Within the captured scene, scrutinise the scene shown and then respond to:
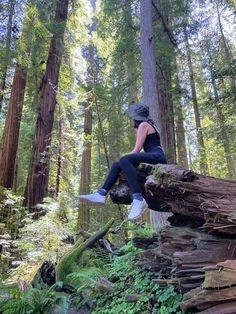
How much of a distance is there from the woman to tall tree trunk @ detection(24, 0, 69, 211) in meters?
6.35

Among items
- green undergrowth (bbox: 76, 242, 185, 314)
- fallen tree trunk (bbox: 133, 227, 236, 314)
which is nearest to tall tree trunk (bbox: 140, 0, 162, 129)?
green undergrowth (bbox: 76, 242, 185, 314)

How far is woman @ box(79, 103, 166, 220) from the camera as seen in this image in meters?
4.56

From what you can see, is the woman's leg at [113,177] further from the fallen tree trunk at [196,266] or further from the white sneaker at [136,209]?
the fallen tree trunk at [196,266]

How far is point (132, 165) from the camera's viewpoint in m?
4.62

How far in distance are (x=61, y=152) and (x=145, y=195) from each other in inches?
313

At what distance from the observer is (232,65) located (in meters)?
9.95

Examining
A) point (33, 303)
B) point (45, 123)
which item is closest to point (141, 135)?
point (33, 303)

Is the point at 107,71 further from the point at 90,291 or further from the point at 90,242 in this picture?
the point at 90,291

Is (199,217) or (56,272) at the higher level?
(199,217)

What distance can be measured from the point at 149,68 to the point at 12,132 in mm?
5925

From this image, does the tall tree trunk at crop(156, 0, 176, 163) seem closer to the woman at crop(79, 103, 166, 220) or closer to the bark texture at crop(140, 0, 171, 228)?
the bark texture at crop(140, 0, 171, 228)

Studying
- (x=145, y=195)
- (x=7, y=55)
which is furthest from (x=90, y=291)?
(x=7, y=55)

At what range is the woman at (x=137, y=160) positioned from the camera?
4.56 meters

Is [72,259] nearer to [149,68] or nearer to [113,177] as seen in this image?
[113,177]
